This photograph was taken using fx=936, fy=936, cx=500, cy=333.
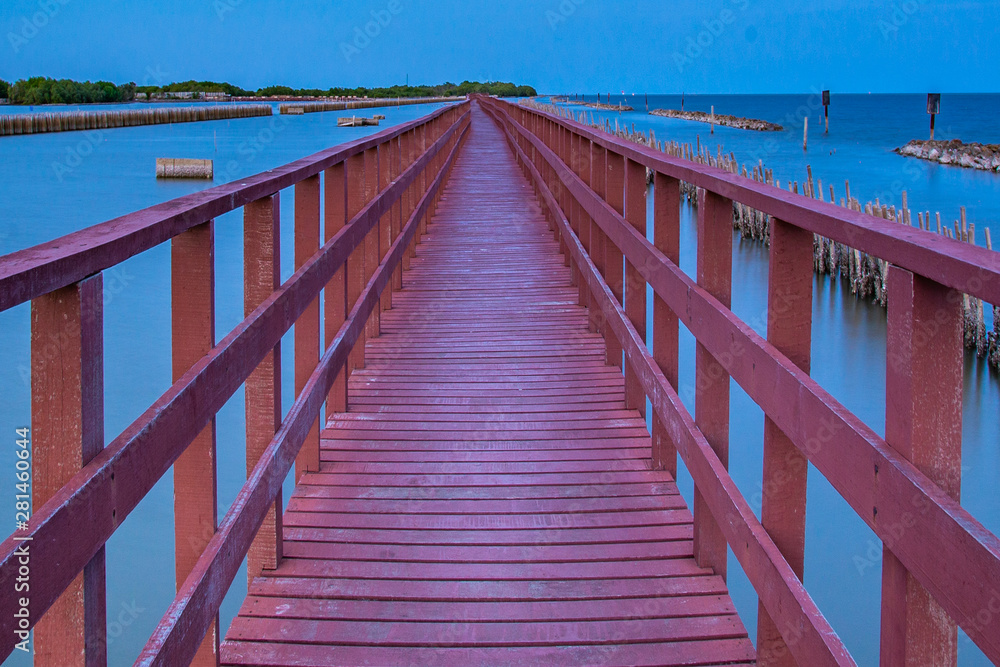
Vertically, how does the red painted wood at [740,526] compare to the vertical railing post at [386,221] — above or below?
below

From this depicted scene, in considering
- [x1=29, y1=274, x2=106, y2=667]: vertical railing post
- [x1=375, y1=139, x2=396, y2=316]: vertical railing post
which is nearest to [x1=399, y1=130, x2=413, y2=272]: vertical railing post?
[x1=375, y1=139, x2=396, y2=316]: vertical railing post

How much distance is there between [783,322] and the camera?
2.23 m

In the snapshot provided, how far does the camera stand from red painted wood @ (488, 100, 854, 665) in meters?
1.92

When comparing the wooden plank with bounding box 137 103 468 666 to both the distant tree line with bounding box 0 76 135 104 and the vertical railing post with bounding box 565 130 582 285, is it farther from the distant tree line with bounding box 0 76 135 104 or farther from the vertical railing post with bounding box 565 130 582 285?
the distant tree line with bounding box 0 76 135 104

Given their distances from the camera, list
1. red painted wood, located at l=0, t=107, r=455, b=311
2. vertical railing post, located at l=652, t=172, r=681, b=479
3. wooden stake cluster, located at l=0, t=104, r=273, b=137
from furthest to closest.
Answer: wooden stake cluster, located at l=0, t=104, r=273, b=137 < vertical railing post, located at l=652, t=172, r=681, b=479 < red painted wood, located at l=0, t=107, r=455, b=311

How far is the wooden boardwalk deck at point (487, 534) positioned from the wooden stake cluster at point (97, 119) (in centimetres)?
7328

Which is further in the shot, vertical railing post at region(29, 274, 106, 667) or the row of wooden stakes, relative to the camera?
the row of wooden stakes

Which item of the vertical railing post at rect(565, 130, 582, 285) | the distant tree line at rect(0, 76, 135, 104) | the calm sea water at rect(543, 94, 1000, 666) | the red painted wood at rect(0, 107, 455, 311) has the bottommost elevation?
the calm sea water at rect(543, 94, 1000, 666)

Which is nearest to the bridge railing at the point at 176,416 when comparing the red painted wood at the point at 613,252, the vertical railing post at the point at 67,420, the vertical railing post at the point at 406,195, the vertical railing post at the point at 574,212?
the vertical railing post at the point at 67,420

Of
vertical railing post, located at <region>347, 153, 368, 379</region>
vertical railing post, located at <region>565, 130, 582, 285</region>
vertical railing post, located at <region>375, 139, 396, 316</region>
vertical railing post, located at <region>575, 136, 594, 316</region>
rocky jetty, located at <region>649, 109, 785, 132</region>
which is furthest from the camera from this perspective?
rocky jetty, located at <region>649, 109, 785, 132</region>

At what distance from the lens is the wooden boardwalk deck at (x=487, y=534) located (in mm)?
2768

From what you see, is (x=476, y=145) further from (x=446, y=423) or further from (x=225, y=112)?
(x=225, y=112)

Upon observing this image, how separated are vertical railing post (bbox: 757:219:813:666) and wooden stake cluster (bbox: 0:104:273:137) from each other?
7603 cm

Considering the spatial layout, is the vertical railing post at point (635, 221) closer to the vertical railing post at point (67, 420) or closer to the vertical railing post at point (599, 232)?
the vertical railing post at point (599, 232)
